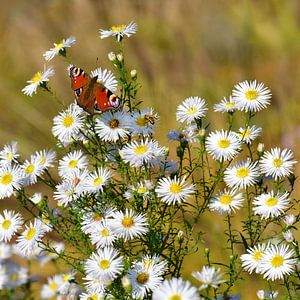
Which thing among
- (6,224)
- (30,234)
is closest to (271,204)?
(30,234)

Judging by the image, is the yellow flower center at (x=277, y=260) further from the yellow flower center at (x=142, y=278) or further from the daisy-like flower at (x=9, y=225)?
the daisy-like flower at (x=9, y=225)

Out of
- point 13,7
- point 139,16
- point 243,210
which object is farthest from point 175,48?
point 13,7

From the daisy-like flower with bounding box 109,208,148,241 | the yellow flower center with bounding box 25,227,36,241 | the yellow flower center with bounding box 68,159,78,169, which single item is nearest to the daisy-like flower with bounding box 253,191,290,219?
the daisy-like flower with bounding box 109,208,148,241

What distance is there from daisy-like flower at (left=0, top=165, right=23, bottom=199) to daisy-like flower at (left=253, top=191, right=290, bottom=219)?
0.68m

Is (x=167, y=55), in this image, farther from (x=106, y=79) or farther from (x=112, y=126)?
(x=112, y=126)

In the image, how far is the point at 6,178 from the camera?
1.93 metres

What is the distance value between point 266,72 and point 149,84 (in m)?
1.89

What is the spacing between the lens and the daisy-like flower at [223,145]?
1.88m

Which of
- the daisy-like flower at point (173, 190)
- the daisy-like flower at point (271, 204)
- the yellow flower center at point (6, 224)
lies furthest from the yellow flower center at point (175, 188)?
the yellow flower center at point (6, 224)

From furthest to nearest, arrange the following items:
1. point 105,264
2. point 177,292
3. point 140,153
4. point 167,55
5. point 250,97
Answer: point 167,55 → point 250,97 → point 140,153 → point 105,264 → point 177,292

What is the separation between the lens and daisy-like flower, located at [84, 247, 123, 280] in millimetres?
1670

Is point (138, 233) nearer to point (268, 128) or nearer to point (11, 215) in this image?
point (11, 215)

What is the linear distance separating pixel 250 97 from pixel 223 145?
0.19 m

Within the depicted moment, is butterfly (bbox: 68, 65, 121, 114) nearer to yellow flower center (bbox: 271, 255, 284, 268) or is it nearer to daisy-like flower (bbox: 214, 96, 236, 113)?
daisy-like flower (bbox: 214, 96, 236, 113)
